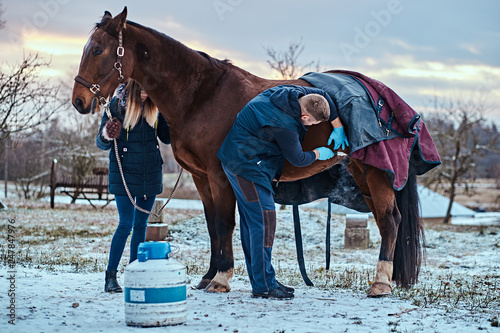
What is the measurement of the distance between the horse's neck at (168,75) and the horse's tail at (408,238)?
2122 mm

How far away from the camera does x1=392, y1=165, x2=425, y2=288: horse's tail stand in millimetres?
4785

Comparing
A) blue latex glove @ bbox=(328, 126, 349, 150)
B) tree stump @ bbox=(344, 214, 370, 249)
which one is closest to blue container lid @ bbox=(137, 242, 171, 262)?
blue latex glove @ bbox=(328, 126, 349, 150)

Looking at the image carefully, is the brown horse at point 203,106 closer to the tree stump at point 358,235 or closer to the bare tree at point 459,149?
the tree stump at point 358,235

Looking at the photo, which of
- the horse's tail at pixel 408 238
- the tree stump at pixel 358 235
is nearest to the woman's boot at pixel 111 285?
the horse's tail at pixel 408 238

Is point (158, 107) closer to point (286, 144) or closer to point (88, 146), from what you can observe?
point (286, 144)

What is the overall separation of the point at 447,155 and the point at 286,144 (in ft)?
69.0

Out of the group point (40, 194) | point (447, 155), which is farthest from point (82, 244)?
point (447, 155)

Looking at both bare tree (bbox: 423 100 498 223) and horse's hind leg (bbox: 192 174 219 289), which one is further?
bare tree (bbox: 423 100 498 223)

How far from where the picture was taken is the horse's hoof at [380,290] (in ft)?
14.4

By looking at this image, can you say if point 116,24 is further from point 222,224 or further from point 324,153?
point 324,153

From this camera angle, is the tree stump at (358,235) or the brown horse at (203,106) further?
the tree stump at (358,235)

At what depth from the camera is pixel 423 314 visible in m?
3.68

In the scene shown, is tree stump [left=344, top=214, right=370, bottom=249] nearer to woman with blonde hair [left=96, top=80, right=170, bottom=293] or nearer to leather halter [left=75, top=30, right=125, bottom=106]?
woman with blonde hair [left=96, top=80, right=170, bottom=293]

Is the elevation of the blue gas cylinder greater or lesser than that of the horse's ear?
lesser
